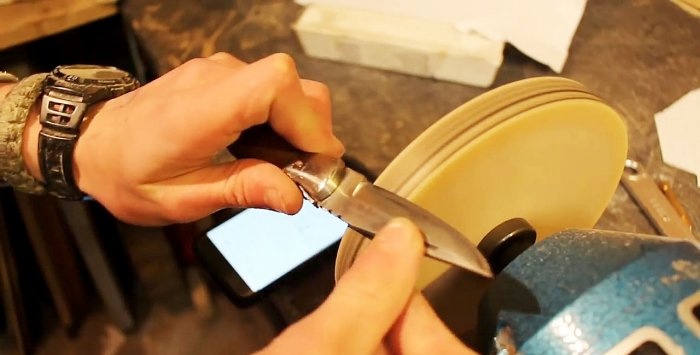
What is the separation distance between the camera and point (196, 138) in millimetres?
481

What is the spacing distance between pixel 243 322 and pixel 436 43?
0.72m

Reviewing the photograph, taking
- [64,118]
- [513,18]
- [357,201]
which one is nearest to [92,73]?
[64,118]

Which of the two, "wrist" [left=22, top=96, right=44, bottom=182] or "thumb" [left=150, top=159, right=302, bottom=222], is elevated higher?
"thumb" [left=150, top=159, right=302, bottom=222]

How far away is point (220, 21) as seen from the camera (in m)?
0.82

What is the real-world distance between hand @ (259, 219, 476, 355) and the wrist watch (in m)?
0.29

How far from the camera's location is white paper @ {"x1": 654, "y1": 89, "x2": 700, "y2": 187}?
68 centimetres

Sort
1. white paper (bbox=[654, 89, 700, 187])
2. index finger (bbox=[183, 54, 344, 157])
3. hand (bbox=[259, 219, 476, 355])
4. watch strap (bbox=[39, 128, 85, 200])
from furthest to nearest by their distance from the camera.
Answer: white paper (bbox=[654, 89, 700, 187]) → watch strap (bbox=[39, 128, 85, 200]) → index finger (bbox=[183, 54, 344, 157]) → hand (bbox=[259, 219, 476, 355])

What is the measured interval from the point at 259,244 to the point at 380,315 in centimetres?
36

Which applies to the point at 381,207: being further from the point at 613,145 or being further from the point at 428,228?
the point at 613,145

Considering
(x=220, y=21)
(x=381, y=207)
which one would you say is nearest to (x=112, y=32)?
(x=220, y=21)

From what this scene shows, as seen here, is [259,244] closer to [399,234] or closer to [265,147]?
[265,147]

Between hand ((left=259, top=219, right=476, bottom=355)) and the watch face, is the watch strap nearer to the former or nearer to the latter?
the watch face

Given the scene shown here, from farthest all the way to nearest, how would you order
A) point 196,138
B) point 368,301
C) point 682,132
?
point 682,132
point 196,138
point 368,301

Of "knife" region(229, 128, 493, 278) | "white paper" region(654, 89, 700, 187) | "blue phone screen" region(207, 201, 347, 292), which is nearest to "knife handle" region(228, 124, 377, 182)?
"knife" region(229, 128, 493, 278)
